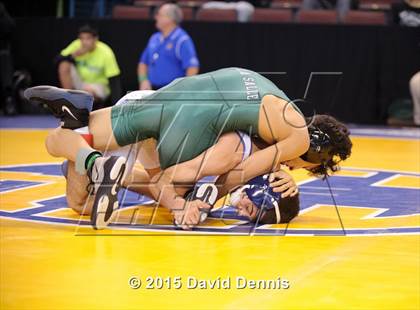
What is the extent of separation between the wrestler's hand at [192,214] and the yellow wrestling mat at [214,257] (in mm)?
93

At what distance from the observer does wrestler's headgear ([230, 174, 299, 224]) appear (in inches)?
225

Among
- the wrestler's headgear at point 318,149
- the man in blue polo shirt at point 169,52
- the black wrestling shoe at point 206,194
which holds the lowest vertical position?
the man in blue polo shirt at point 169,52

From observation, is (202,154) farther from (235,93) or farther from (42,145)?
(42,145)

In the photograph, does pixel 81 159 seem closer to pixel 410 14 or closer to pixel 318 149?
pixel 318 149

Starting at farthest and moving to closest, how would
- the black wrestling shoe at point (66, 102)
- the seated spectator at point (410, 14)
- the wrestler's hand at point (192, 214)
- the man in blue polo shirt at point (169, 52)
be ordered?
the seated spectator at point (410, 14) < the man in blue polo shirt at point (169, 52) < the black wrestling shoe at point (66, 102) < the wrestler's hand at point (192, 214)

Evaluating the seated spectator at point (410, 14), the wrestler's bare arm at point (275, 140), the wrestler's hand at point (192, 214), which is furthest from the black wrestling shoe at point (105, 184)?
the seated spectator at point (410, 14)

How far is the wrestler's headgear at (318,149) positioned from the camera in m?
→ 5.85

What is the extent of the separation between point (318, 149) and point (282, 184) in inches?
13.1

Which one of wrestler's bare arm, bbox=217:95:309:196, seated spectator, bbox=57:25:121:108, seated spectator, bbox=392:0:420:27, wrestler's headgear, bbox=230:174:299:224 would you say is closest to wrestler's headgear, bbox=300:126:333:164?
wrestler's bare arm, bbox=217:95:309:196

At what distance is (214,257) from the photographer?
189 inches

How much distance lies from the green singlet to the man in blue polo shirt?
595cm

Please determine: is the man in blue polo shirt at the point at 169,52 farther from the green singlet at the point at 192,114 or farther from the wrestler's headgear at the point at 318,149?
the wrestler's headgear at the point at 318,149

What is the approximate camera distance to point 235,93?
5.88 m

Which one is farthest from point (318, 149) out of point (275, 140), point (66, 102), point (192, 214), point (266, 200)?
point (66, 102)
